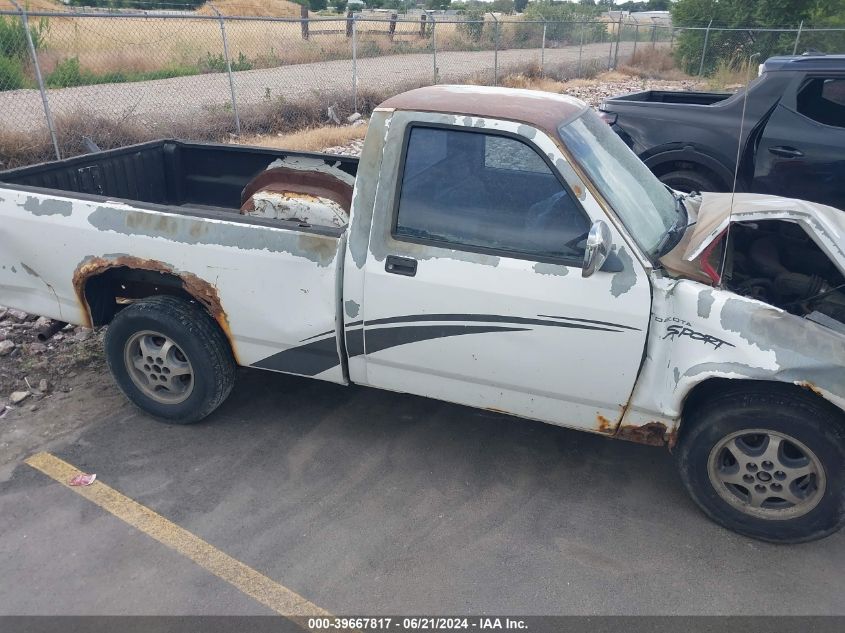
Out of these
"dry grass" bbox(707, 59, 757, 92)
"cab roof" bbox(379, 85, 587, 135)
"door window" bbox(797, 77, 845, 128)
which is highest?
"cab roof" bbox(379, 85, 587, 135)

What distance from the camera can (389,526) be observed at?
344 cm

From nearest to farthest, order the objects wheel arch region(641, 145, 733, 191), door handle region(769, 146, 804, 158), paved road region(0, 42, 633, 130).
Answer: door handle region(769, 146, 804, 158) → wheel arch region(641, 145, 733, 191) → paved road region(0, 42, 633, 130)

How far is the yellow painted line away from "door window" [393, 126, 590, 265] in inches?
67.4

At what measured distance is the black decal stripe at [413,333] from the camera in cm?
339

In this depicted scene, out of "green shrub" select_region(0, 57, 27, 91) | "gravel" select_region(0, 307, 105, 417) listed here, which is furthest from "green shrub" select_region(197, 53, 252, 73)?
"gravel" select_region(0, 307, 105, 417)

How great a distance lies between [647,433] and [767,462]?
54 cm

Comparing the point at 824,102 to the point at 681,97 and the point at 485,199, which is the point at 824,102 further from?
the point at 485,199

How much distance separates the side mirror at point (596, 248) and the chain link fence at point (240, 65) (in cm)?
770

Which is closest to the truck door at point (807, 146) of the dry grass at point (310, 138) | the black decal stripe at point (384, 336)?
the black decal stripe at point (384, 336)

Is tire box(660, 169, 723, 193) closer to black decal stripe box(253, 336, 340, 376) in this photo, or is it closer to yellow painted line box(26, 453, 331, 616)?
black decal stripe box(253, 336, 340, 376)

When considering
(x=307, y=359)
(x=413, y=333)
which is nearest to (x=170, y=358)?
(x=307, y=359)

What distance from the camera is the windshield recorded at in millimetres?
3283

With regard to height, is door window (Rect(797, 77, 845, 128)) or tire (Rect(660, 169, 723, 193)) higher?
door window (Rect(797, 77, 845, 128))

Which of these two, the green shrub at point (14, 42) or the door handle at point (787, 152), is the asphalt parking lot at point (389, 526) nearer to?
the door handle at point (787, 152)
